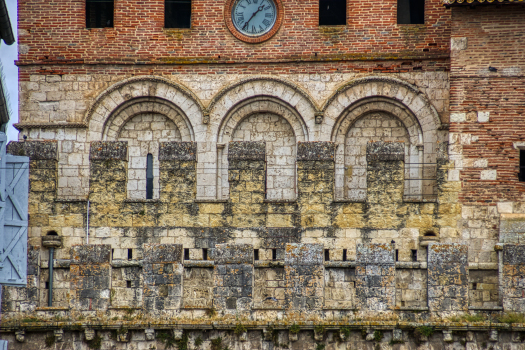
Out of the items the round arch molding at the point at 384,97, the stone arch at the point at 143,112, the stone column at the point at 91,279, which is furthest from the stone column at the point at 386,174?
the stone arch at the point at 143,112

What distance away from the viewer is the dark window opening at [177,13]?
29.7 metres

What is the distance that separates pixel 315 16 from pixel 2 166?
1090 centimetres

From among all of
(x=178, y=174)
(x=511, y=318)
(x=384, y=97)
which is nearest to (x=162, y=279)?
(x=178, y=174)

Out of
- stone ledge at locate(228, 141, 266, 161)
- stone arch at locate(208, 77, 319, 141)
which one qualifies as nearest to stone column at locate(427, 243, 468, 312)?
stone ledge at locate(228, 141, 266, 161)

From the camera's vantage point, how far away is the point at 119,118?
2916 centimetres

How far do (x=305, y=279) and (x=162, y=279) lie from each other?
2.74 metres

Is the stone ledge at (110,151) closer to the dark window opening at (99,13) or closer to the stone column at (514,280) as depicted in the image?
the stone column at (514,280)

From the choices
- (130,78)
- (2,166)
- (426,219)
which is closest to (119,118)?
(130,78)

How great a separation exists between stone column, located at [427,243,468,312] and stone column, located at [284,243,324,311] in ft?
6.87

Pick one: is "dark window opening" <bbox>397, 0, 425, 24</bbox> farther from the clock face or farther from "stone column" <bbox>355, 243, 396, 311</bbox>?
"stone column" <bbox>355, 243, 396, 311</bbox>

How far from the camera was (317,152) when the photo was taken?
72.7 ft

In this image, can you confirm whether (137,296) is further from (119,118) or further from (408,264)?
(119,118)

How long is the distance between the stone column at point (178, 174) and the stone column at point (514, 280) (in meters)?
6.37

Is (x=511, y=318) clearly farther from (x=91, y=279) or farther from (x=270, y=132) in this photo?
(x=270, y=132)
